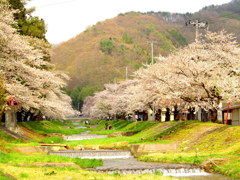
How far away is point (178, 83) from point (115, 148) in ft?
27.7

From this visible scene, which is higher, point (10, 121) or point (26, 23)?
point (26, 23)

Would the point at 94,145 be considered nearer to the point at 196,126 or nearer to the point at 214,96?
the point at 196,126

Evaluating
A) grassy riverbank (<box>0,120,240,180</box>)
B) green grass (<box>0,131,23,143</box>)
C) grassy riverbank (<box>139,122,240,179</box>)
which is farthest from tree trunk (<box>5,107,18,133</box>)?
grassy riverbank (<box>139,122,240,179</box>)

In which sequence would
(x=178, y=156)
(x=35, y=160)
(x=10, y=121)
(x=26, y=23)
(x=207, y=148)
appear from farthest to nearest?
(x=26, y=23) < (x=10, y=121) < (x=207, y=148) < (x=178, y=156) < (x=35, y=160)

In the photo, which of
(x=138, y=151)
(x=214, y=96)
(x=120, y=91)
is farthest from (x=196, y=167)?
(x=120, y=91)

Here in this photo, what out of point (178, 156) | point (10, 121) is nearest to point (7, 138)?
point (10, 121)

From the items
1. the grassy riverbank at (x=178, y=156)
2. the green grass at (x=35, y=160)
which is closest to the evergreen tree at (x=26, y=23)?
the grassy riverbank at (x=178, y=156)

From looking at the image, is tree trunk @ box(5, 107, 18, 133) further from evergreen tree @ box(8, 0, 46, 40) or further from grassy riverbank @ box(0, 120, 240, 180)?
evergreen tree @ box(8, 0, 46, 40)

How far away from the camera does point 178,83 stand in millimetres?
36469

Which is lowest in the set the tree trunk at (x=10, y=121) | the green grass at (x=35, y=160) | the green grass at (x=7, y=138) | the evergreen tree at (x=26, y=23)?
the green grass at (x=35, y=160)

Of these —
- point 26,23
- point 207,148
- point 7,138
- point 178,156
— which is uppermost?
point 26,23

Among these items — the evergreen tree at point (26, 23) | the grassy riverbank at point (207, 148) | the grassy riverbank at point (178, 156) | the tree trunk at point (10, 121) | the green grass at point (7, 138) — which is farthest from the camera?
the evergreen tree at point (26, 23)

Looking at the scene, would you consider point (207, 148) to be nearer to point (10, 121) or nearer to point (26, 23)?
point (10, 121)

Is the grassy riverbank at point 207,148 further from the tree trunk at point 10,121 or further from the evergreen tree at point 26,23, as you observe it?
the evergreen tree at point 26,23
